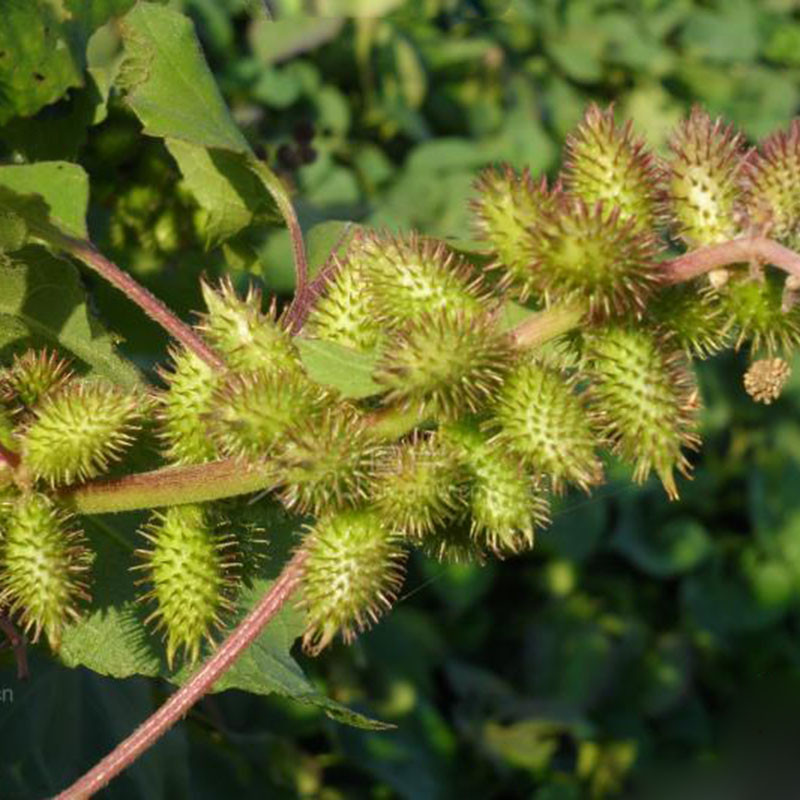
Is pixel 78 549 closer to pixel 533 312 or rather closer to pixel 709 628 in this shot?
pixel 533 312

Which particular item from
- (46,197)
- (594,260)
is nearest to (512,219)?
(594,260)

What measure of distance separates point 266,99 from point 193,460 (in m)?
2.19

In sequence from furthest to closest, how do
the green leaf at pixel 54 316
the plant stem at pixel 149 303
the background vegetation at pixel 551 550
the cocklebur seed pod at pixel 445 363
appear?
the background vegetation at pixel 551 550 → the green leaf at pixel 54 316 → the plant stem at pixel 149 303 → the cocklebur seed pod at pixel 445 363

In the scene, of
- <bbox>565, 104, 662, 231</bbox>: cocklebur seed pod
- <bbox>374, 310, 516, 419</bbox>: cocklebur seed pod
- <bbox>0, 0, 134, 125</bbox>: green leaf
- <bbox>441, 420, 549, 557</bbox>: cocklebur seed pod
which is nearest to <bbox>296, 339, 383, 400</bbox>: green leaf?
<bbox>374, 310, 516, 419</bbox>: cocklebur seed pod


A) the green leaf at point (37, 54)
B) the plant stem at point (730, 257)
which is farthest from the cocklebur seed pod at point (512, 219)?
the green leaf at point (37, 54)

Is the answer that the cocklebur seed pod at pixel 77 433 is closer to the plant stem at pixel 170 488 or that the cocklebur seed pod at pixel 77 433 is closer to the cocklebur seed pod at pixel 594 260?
the plant stem at pixel 170 488

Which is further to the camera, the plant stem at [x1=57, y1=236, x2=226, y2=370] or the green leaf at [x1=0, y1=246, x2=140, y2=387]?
the green leaf at [x1=0, y1=246, x2=140, y2=387]

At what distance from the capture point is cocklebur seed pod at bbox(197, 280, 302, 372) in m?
1.22

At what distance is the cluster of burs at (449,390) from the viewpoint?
1174 millimetres

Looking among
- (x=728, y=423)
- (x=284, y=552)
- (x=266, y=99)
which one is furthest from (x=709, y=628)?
(x=284, y=552)

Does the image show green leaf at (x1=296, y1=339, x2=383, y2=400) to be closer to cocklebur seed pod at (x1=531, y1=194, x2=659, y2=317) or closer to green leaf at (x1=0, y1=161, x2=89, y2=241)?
cocklebur seed pod at (x1=531, y1=194, x2=659, y2=317)

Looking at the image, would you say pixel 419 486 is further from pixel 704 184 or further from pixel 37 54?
pixel 37 54

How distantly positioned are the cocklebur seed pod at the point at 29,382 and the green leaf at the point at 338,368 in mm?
256

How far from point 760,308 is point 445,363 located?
0.29 metres
